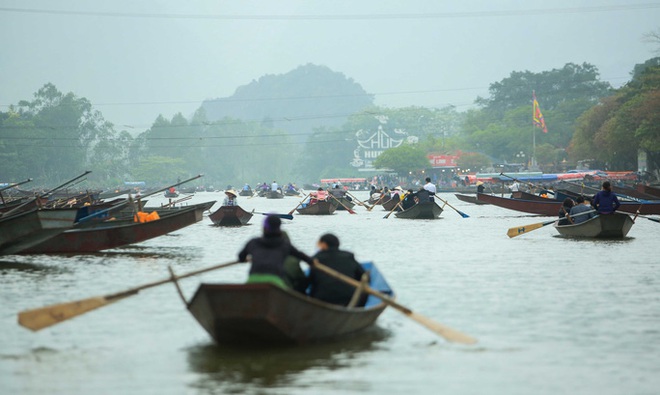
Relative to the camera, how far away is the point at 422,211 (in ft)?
150

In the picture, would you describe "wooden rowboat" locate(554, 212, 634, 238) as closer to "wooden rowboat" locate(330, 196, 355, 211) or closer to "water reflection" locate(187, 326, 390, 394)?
"water reflection" locate(187, 326, 390, 394)

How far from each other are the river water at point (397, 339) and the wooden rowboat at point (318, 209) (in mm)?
28439

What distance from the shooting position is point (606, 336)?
13516 mm

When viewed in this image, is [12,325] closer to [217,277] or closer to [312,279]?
[312,279]

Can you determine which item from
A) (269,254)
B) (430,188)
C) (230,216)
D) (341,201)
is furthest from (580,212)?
(341,201)

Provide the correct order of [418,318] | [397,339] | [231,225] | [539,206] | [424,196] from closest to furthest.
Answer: [418,318] < [397,339] < [231,225] < [539,206] < [424,196]

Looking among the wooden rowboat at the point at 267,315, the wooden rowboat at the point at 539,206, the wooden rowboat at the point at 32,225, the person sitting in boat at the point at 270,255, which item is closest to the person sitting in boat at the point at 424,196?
the wooden rowboat at the point at 539,206

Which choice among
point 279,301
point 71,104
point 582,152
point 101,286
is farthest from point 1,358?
point 71,104

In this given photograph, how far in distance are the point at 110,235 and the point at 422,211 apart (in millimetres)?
22974

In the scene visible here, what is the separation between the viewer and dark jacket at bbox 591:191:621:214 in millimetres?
27969

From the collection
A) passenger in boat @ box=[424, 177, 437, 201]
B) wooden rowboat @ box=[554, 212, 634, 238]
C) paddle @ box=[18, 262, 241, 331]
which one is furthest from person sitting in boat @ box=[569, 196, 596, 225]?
paddle @ box=[18, 262, 241, 331]

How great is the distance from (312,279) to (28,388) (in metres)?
3.71

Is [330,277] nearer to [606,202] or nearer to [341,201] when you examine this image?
[606,202]

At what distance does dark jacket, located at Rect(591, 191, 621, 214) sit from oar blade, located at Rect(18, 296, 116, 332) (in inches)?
718
